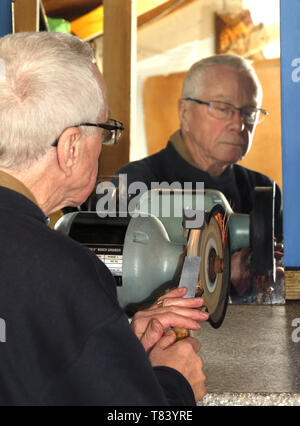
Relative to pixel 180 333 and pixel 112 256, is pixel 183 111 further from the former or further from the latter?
pixel 180 333

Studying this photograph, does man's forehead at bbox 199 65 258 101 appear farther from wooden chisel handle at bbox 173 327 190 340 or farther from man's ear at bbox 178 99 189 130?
wooden chisel handle at bbox 173 327 190 340

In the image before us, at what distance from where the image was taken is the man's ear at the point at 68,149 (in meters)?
0.73

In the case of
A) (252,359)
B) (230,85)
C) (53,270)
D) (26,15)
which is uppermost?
(26,15)

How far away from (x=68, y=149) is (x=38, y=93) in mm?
84

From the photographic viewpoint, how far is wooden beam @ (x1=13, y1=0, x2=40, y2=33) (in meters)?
1.79

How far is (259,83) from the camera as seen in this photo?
172cm

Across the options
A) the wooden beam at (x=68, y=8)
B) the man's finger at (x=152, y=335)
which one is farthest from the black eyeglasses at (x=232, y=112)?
the man's finger at (x=152, y=335)

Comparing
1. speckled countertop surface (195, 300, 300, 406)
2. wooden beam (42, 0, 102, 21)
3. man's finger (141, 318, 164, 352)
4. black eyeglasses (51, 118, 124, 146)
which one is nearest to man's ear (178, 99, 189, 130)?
wooden beam (42, 0, 102, 21)

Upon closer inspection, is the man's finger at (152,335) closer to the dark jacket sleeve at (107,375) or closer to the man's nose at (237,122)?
the dark jacket sleeve at (107,375)

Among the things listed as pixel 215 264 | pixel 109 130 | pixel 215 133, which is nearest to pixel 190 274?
pixel 215 264

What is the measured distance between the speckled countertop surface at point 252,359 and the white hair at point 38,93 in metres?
0.45

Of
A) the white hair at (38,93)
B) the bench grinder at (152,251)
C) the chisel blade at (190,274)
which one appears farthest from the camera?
the bench grinder at (152,251)

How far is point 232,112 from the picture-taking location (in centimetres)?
172

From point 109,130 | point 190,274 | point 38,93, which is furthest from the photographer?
point 190,274
